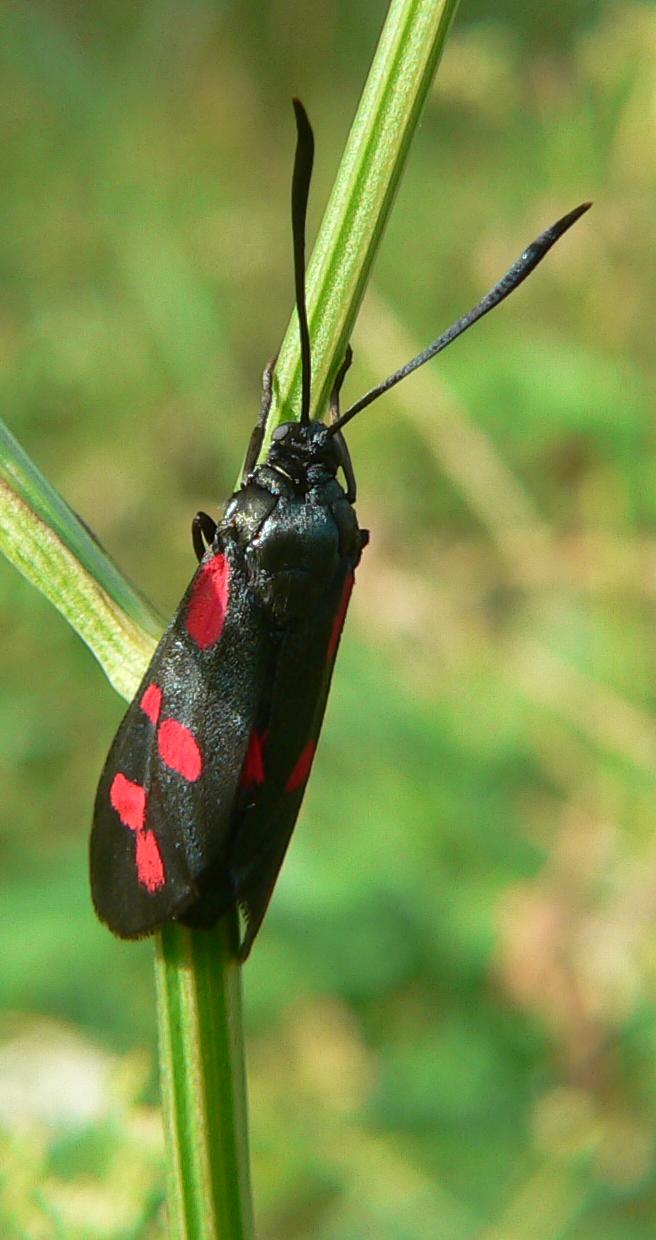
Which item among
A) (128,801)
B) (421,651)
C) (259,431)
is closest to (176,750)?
(128,801)

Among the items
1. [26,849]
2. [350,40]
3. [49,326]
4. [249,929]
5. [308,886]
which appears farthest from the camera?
[350,40]

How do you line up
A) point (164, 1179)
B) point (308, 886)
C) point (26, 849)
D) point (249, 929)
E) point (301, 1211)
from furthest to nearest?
point (26, 849) → point (308, 886) → point (301, 1211) → point (249, 929) → point (164, 1179)

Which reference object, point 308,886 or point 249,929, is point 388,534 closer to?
point 308,886

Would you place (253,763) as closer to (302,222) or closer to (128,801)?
(128,801)

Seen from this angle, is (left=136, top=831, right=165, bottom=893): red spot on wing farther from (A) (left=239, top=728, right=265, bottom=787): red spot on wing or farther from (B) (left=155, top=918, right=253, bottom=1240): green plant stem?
(B) (left=155, top=918, right=253, bottom=1240): green plant stem

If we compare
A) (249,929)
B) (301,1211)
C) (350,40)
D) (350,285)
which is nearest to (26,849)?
(301,1211)

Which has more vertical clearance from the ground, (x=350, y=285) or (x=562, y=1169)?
(x=350, y=285)

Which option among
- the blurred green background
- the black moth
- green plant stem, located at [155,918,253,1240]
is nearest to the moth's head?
the black moth
